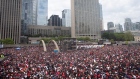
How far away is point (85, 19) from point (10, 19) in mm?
76153

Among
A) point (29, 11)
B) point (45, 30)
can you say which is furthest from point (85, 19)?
point (29, 11)

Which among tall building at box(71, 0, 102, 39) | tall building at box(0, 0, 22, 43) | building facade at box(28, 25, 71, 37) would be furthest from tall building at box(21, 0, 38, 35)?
tall building at box(0, 0, 22, 43)

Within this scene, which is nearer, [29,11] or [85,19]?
[85,19]

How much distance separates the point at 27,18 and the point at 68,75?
179565mm

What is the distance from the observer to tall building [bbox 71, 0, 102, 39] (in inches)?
5719

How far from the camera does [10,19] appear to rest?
349 feet

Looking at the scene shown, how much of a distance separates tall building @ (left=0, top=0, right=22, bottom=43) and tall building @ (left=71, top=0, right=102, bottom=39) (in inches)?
2128

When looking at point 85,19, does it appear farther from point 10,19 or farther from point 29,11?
point 10,19

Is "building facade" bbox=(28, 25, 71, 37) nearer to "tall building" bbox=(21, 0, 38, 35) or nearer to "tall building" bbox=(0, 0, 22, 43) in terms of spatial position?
"tall building" bbox=(0, 0, 22, 43)

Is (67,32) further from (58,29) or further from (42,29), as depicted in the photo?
(42,29)

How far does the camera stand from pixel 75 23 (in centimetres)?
14600

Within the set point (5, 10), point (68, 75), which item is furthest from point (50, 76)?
point (5, 10)

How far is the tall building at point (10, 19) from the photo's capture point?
103312mm

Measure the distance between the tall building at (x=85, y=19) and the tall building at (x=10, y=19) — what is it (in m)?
54.1
